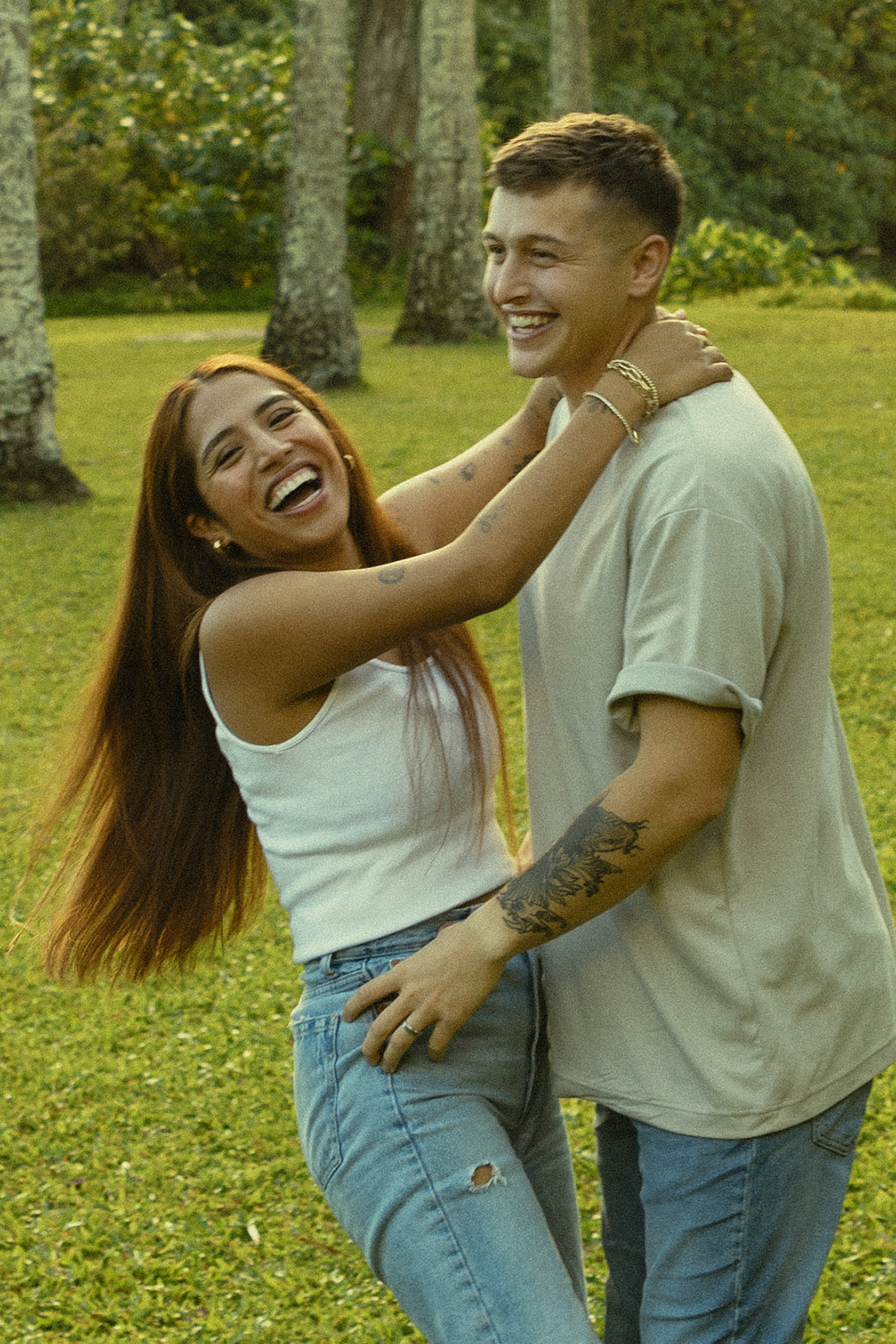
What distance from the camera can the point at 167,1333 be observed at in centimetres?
329

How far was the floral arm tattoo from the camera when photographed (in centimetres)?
190

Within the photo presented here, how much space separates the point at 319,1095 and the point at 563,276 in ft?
4.03

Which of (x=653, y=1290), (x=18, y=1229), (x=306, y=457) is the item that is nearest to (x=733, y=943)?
(x=653, y=1290)

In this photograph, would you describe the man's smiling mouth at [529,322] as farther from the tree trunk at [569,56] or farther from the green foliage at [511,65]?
the green foliage at [511,65]

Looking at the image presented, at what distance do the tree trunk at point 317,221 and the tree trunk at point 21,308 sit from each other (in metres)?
3.13

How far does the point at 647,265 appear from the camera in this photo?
2.13 metres

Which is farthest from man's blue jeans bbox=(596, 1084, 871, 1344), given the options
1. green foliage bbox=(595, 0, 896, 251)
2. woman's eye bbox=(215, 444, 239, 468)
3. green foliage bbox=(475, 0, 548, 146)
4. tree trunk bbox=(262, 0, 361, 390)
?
green foliage bbox=(595, 0, 896, 251)

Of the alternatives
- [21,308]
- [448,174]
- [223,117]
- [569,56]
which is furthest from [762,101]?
[21,308]

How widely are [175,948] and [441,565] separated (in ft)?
3.18

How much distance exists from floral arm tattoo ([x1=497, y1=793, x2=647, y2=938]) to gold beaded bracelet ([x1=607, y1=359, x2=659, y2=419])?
0.55 m

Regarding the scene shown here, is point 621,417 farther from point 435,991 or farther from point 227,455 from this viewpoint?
point 435,991

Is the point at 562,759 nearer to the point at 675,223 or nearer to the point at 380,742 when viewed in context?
the point at 380,742

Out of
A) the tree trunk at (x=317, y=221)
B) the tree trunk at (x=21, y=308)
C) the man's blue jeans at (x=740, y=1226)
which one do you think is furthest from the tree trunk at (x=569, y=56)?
the man's blue jeans at (x=740, y=1226)

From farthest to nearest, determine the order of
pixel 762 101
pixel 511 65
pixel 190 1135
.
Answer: pixel 762 101, pixel 511 65, pixel 190 1135
